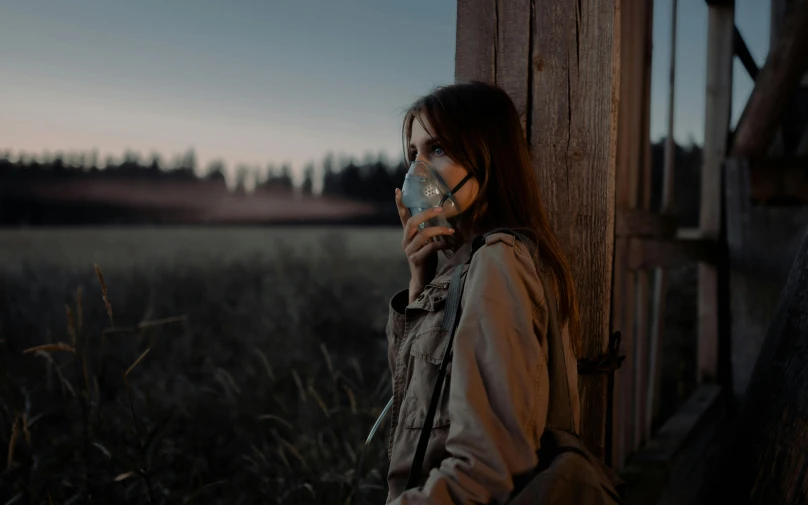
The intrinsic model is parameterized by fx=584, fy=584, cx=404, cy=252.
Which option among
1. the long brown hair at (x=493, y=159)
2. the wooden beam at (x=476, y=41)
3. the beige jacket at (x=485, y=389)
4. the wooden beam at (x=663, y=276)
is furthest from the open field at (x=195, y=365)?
the wooden beam at (x=663, y=276)

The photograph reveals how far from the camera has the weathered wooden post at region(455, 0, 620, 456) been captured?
1.50 m

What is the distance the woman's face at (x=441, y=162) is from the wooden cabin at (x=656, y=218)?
340 mm

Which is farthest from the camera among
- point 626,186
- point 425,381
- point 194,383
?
point 194,383

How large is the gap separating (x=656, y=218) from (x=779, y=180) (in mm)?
1394

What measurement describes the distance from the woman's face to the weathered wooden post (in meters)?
0.34

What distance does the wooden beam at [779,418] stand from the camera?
1319 mm

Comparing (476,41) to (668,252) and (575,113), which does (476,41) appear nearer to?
(575,113)

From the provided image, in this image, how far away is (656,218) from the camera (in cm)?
271

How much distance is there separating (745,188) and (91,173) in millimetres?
14060

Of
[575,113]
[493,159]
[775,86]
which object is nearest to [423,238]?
[493,159]

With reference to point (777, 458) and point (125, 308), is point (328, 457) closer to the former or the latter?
point (777, 458)

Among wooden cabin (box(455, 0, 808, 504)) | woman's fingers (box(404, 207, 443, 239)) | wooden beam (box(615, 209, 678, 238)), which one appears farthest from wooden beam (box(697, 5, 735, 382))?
woman's fingers (box(404, 207, 443, 239))

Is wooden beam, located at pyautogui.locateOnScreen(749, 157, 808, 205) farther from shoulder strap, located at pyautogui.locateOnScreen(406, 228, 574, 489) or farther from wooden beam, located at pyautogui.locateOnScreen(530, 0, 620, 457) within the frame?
shoulder strap, located at pyautogui.locateOnScreen(406, 228, 574, 489)

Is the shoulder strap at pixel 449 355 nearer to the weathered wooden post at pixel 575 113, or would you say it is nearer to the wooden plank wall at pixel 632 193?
the weathered wooden post at pixel 575 113
